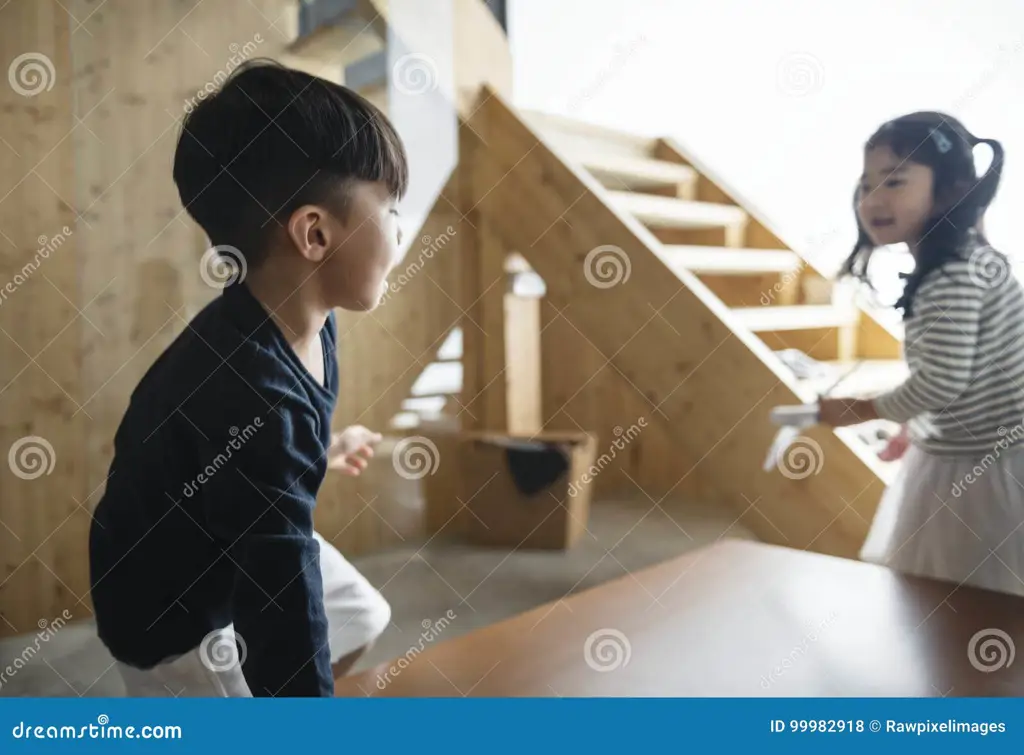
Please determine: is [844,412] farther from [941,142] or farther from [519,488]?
[519,488]

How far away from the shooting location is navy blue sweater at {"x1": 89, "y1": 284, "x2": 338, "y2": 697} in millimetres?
564

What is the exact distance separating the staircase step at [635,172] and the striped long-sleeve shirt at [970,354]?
78 centimetres

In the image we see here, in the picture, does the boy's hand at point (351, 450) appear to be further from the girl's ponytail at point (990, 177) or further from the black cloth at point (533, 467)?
the black cloth at point (533, 467)

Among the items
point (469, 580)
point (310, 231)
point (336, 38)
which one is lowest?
point (469, 580)

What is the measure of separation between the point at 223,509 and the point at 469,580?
4.24 feet

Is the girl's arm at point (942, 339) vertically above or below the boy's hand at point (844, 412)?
above

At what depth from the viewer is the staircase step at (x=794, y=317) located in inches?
56.2

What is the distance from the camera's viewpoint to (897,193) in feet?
3.29

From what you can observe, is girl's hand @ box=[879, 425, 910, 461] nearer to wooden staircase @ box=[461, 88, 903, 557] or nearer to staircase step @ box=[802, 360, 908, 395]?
wooden staircase @ box=[461, 88, 903, 557]

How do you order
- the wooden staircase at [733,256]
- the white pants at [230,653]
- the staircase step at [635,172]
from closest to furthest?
the white pants at [230,653]
the wooden staircase at [733,256]
the staircase step at [635,172]

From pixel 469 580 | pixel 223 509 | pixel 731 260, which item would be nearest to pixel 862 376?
pixel 731 260

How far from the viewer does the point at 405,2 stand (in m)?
1.49

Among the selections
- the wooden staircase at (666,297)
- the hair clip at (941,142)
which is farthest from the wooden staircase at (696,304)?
the hair clip at (941,142)

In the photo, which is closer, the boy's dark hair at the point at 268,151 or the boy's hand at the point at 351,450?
the boy's dark hair at the point at 268,151
